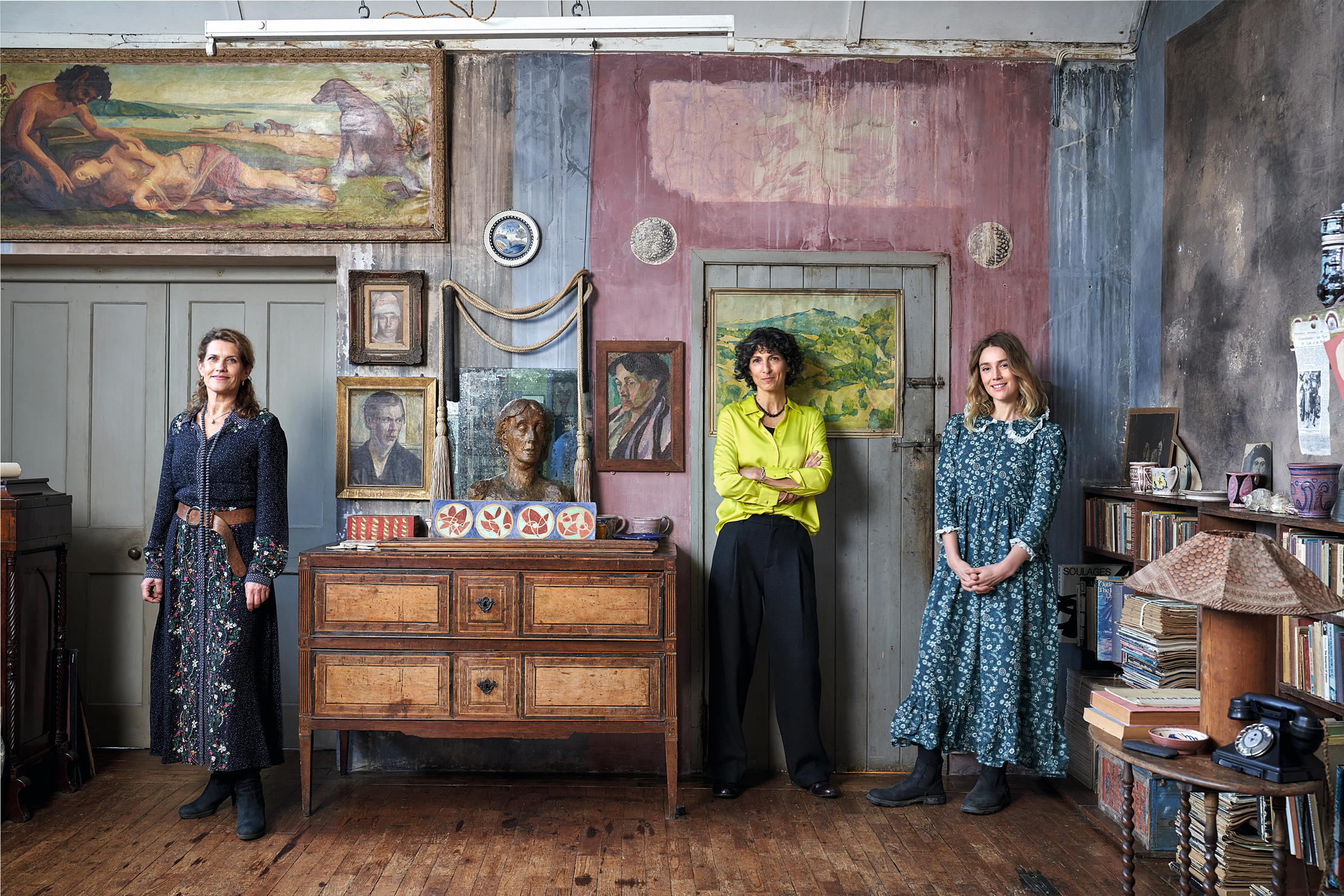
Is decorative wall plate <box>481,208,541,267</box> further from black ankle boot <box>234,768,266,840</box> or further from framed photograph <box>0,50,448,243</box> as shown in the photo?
black ankle boot <box>234,768,266,840</box>

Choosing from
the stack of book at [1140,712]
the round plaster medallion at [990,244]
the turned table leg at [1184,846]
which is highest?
the round plaster medallion at [990,244]

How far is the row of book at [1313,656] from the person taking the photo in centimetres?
250

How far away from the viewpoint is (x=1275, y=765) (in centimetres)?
198

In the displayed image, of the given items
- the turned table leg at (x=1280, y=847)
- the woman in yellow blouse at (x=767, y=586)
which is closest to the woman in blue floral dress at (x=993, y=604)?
the woman in yellow blouse at (x=767, y=586)

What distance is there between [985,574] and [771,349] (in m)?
1.22

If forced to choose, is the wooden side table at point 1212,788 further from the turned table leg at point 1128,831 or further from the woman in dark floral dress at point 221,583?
the woman in dark floral dress at point 221,583

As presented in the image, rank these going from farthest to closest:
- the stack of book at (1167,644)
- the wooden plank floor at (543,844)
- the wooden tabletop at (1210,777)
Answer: the stack of book at (1167,644)
the wooden plank floor at (543,844)
the wooden tabletop at (1210,777)

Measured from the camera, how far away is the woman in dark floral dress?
3232 mm

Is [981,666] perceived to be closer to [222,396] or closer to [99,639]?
[222,396]

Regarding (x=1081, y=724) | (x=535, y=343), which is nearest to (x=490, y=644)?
(x=535, y=343)

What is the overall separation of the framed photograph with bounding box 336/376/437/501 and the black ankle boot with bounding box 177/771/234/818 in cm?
121

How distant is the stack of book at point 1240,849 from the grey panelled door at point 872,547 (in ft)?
4.64

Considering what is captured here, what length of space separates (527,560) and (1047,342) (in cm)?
249

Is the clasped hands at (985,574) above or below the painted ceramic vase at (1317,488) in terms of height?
below
